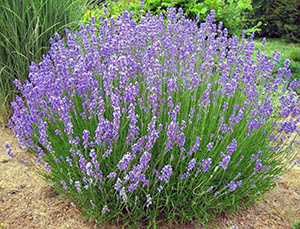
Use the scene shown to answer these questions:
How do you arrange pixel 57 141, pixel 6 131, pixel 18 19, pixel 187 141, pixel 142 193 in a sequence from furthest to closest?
1. pixel 6 131
2. pixel 18 19
3. pixel 57 141
4. pixel 187 141
5. pixel 142 193

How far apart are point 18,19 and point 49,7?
0.45 metres

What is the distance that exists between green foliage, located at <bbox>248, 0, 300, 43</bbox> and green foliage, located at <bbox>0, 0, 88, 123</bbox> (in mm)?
8009

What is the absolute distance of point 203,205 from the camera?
257 cm

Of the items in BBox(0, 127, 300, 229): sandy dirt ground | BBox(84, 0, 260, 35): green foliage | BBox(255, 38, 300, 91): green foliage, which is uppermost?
BBox(84, 0, 260, 35): green foliage

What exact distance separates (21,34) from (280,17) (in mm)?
9806

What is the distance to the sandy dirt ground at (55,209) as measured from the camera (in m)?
2.59

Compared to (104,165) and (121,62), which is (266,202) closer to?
(104,165)

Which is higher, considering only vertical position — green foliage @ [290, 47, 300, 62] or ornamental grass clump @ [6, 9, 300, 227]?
ornamental grass clump @ [6, 9, 300, 227]

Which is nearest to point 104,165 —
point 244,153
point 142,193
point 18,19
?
point 142,193

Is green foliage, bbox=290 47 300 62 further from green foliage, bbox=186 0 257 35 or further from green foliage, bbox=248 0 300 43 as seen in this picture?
green foliage, bbox=248 0 300 43

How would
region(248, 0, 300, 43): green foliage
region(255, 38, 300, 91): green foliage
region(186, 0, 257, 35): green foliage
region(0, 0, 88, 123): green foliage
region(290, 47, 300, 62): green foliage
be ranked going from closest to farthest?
region(0, 0, 88, 123): green foliage, region(186, 0, 257, 35): green foliage, region(255, 38, 300, 91): green foliage, region(290, 47, 300, 62): green foliage, region(248, 0, 300, 43): green foliage

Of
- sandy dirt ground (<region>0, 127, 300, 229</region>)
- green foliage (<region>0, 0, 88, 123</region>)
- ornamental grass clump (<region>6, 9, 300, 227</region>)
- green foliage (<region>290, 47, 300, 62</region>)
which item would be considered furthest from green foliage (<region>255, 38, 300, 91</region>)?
green foliage (<region>0, 0, 88, 123</region>)

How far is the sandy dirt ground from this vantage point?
259cm

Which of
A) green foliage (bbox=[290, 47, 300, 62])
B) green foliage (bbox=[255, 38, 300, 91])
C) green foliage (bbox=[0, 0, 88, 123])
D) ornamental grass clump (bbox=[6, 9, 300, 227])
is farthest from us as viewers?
green foliage (bbox=[290, 47, 300, 62])
